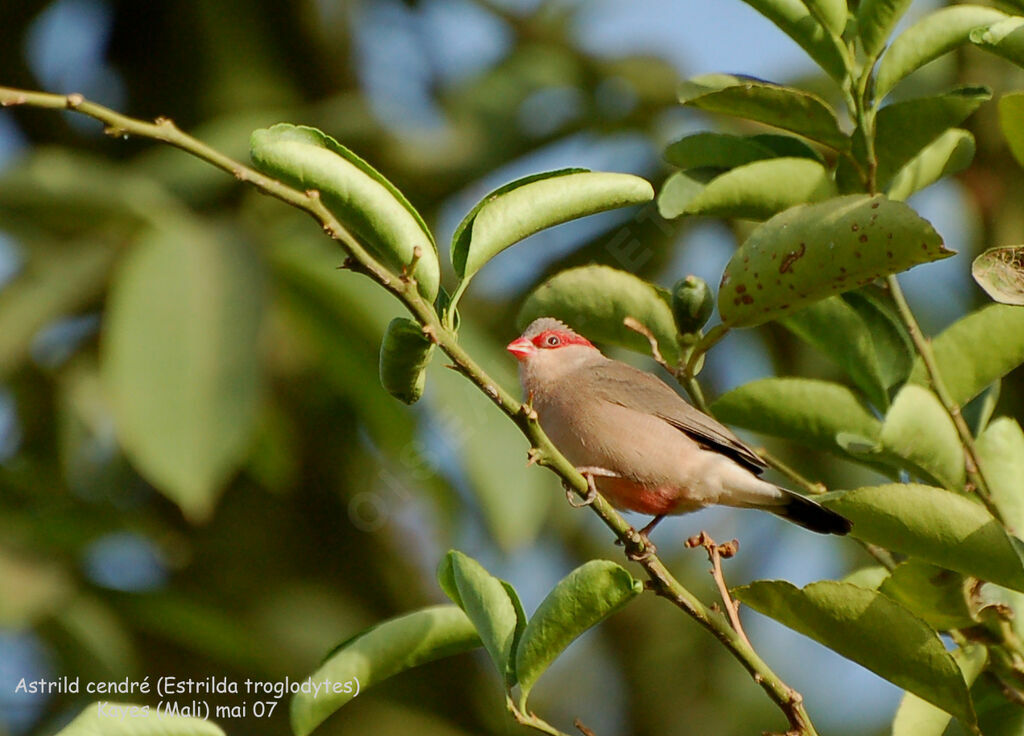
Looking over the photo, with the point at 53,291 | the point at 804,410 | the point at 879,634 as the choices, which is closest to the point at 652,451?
the point at 804,410

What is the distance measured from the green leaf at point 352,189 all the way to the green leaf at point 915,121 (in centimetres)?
94

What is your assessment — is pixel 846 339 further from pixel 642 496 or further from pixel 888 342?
pixel 642 496

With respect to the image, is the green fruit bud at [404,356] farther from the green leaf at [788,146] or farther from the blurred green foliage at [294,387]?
the blurred green foliage at [294,387]

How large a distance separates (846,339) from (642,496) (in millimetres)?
744

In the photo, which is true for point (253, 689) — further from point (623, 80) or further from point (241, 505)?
point (623, 80)

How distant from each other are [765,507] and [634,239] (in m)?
2.15

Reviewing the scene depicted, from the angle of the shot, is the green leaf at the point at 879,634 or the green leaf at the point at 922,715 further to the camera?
the green leaf at the point at 922,715

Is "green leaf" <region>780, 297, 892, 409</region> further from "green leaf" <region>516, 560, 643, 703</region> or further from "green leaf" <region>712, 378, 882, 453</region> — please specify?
"green leaf" <region>516, 560, 643, 703</region>

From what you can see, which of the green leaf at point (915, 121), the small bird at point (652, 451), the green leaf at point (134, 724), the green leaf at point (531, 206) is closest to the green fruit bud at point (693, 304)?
the green leaf at point (531, 206)

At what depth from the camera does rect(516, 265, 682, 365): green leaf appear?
96.2 inches

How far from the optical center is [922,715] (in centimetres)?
207

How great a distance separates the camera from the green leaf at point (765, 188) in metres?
2.33

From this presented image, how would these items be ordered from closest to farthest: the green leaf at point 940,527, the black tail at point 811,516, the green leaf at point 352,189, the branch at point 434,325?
1. the branch at point 434,325
2. the green leaf at point 352,189
3. the green leaf at point 940,527
4. the black tail at point 811,516

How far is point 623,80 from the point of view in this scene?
5.85 metres
